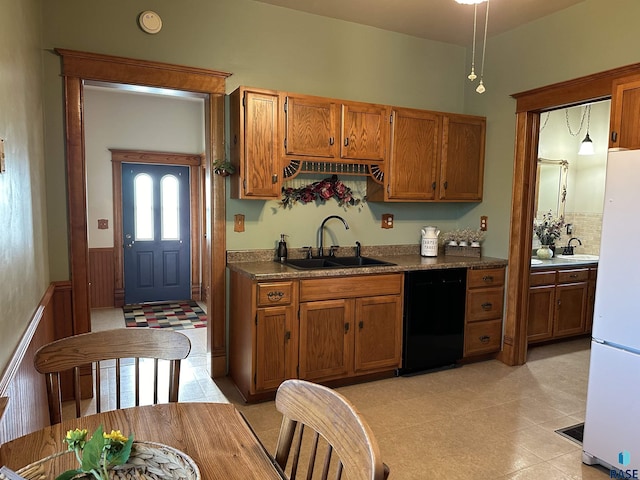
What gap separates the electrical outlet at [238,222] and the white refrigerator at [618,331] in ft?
8.11

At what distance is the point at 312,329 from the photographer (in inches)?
126

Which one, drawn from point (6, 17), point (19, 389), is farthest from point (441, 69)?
point (19, 389)

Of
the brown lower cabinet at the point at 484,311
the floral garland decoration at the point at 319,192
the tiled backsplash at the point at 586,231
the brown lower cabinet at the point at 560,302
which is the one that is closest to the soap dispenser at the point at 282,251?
the floral garland decoration at the point at 319,192

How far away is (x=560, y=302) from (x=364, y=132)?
2.73 m

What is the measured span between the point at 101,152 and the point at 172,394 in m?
4.95

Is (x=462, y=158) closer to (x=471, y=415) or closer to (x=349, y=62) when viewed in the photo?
(x=349, y=62)

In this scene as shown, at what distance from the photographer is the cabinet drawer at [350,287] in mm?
3170

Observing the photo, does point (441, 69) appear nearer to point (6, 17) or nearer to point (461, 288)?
point (461, 288)

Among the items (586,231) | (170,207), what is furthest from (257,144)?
(586,231)

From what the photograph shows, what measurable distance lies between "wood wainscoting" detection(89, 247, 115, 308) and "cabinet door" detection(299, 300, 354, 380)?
12.4 ft

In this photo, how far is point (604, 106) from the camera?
5066mm

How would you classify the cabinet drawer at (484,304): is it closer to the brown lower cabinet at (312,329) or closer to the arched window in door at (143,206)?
the brown lower cabinet at (312,329)

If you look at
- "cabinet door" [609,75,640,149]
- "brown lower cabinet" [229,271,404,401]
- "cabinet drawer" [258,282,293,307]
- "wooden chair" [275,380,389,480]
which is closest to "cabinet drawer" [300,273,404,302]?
"brown lower cabinet" [229,271,404,401]

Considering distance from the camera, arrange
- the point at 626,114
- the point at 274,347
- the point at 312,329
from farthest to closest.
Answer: the point at 312,329 < the point at 274,347 < the point at 626,114
